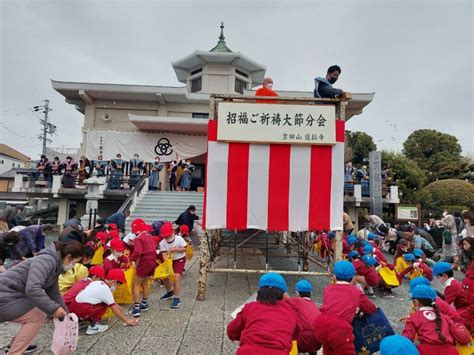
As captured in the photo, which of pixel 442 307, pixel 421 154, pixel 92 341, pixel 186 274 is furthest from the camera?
pixel 421 154

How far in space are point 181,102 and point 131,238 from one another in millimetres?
14352

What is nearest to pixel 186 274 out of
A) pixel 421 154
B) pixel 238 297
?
pixel 238 297

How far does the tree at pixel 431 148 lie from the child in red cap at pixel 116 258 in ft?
93.4

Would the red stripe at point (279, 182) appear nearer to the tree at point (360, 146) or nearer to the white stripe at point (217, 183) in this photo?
the white stripe at point (217, 183)

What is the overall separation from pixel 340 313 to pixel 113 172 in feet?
46.5

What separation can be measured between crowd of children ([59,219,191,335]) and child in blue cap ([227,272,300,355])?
192 centimetres

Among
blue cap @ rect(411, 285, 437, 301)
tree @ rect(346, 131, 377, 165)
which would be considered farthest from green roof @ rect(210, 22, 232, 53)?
blue cap @ rect(411, 285, 437, 301)

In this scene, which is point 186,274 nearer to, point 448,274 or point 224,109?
point 224,109

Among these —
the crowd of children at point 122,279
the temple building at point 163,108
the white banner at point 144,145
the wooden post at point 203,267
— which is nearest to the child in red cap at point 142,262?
the crowd of children at point 122,279

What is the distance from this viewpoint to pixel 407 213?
12.7 m

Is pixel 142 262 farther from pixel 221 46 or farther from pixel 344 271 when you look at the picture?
pixel 221 46

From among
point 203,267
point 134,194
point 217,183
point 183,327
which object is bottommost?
point 183,327

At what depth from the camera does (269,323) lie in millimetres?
2307

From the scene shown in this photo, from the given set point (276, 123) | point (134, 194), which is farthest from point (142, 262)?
point (134, 194)
